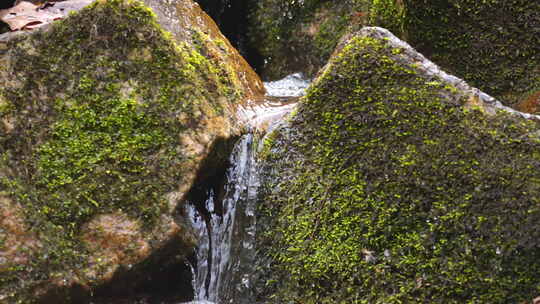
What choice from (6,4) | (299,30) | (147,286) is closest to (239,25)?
(299,30)

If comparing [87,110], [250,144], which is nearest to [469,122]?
[250,144]

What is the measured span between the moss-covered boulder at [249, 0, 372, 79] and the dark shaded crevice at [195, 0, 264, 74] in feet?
0.27

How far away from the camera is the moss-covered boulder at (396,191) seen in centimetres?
265

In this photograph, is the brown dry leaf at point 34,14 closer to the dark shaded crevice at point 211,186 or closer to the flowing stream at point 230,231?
the dark shaded crevice at point 211,186

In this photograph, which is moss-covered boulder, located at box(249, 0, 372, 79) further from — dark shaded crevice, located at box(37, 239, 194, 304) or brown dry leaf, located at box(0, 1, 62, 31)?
dark shaded crevice, located at box(37, 239, 194, 304)

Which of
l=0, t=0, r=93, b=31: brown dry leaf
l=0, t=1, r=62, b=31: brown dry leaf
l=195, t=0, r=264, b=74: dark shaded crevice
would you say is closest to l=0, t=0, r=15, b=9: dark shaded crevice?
l=0, t=0, r=93, b=31: brown dry leaf

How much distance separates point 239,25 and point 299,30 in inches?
33.2

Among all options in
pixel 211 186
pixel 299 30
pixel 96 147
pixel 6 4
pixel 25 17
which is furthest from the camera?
pixel 299 30

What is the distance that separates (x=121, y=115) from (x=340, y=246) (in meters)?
1.60

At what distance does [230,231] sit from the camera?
11.6ft

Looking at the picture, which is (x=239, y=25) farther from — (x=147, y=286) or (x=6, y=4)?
(x=147, y=286)

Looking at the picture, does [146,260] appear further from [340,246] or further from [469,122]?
[469,122]

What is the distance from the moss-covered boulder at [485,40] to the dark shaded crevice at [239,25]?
7.63ft

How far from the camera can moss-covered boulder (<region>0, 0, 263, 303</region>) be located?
3021mm
